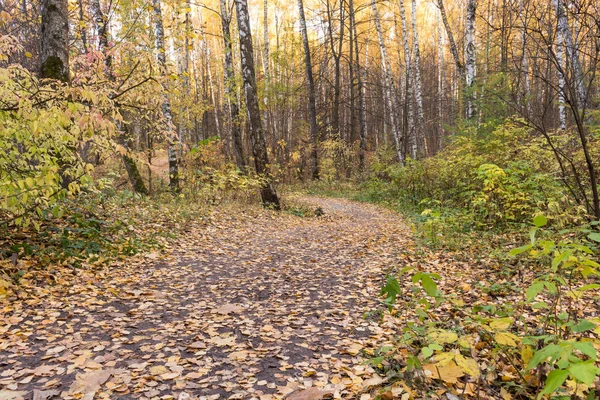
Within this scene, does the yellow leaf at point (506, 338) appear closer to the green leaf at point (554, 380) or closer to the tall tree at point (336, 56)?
the green leaf at point (554, 380)

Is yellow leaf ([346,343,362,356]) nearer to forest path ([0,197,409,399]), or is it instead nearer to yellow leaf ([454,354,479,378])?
forest path ([0,197,409,399])

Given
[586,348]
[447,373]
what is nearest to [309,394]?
[447,373]

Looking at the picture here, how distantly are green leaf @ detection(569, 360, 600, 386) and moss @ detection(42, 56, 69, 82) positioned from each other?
298 inches

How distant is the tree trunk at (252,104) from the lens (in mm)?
10242

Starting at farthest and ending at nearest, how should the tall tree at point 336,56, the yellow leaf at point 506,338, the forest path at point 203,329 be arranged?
the tall tree at point 336,56
the forest path at point 203,329
the yellow leaf at point 506,338

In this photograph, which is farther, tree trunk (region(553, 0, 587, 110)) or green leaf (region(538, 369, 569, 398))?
tree trunk (region(553, 0, 587, 110))

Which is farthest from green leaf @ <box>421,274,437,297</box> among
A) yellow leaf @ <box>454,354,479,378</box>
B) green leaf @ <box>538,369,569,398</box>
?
green leaf @ <box>538,369,569,398</box>

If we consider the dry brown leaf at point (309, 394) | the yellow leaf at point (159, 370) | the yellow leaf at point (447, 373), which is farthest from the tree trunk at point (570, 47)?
the yellow leaf at point (159, 370)

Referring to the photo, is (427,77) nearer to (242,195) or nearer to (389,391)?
(242,195)

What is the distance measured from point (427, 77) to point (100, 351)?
117 ft

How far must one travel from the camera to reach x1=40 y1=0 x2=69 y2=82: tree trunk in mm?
6059

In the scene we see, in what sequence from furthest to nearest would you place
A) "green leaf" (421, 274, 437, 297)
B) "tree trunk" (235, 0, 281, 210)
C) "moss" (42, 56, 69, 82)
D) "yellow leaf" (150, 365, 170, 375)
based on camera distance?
"tree trunk" (235, 0, 281, 210) → "moss" (42, 56, 69, 82) → "yellow leaf" (150, 365, 170, 375) → "green leaf" (421, 274, 437, 297)

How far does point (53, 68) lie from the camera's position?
20.0 feet

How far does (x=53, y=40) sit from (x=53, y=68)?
20.3 inches
